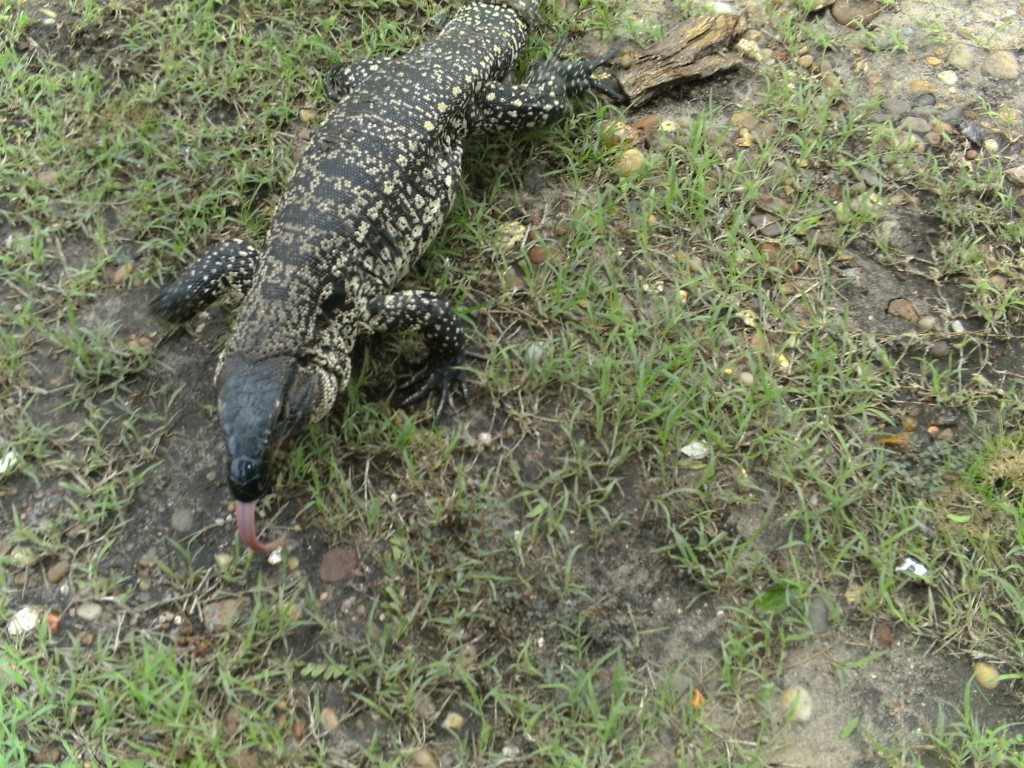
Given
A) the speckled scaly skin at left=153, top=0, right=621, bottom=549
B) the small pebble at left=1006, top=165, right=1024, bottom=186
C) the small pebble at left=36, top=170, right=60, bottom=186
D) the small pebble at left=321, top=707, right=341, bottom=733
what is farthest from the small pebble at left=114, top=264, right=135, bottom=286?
the small pebble at left=1006, top=165, right=1024, bottom=186

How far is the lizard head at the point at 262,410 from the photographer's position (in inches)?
139

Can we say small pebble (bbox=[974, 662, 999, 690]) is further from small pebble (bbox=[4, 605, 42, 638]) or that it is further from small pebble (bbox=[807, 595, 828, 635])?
small pebble (bbox=[4, 605, 42, 638])

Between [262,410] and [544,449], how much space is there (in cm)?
141

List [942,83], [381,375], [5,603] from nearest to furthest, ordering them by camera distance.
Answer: [5,603], [381,375], [942,83]

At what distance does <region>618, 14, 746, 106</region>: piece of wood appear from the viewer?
17.2ft

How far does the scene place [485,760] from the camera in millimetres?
3512

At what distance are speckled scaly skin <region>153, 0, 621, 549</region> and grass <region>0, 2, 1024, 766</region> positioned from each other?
0.91ft

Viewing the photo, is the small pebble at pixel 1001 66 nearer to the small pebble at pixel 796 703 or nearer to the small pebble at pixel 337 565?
the small pebble at pixel 796 703

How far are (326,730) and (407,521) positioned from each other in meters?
0.99

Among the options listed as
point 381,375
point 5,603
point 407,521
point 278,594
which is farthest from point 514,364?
point 5,603

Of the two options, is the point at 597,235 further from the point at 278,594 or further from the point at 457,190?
the point at 278,594

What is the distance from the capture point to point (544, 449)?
421cm

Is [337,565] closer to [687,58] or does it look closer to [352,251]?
[352,251]

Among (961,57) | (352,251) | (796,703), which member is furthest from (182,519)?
Result: (961,57)
